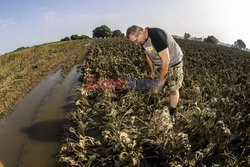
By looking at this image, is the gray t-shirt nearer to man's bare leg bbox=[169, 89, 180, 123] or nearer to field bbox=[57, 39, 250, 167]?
man's bare leg bbox=[169, 89, 180, 123]

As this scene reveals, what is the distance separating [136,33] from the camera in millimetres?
4023

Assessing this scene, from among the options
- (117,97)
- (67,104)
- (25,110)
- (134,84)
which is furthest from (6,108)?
(134,84)

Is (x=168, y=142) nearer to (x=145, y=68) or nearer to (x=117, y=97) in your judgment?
(x=117, y=97)

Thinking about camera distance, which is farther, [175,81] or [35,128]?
[35,128]

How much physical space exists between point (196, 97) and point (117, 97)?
193 centimetres

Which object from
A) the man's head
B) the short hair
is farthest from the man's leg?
the short hair

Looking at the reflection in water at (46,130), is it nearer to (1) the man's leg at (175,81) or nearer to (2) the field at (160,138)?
(2) the field at (160,138)

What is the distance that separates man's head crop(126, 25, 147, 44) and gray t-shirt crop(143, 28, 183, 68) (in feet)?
0.32

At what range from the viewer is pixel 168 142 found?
374cm

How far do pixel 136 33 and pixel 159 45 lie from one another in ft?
1.36

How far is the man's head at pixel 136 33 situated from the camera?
4000 millimetres

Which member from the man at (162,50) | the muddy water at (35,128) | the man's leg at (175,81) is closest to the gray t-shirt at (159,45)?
the man at (162,50)

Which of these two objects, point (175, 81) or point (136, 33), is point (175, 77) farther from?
point (136, 33)

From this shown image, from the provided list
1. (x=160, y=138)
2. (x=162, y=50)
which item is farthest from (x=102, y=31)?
(x=160, y=138)
